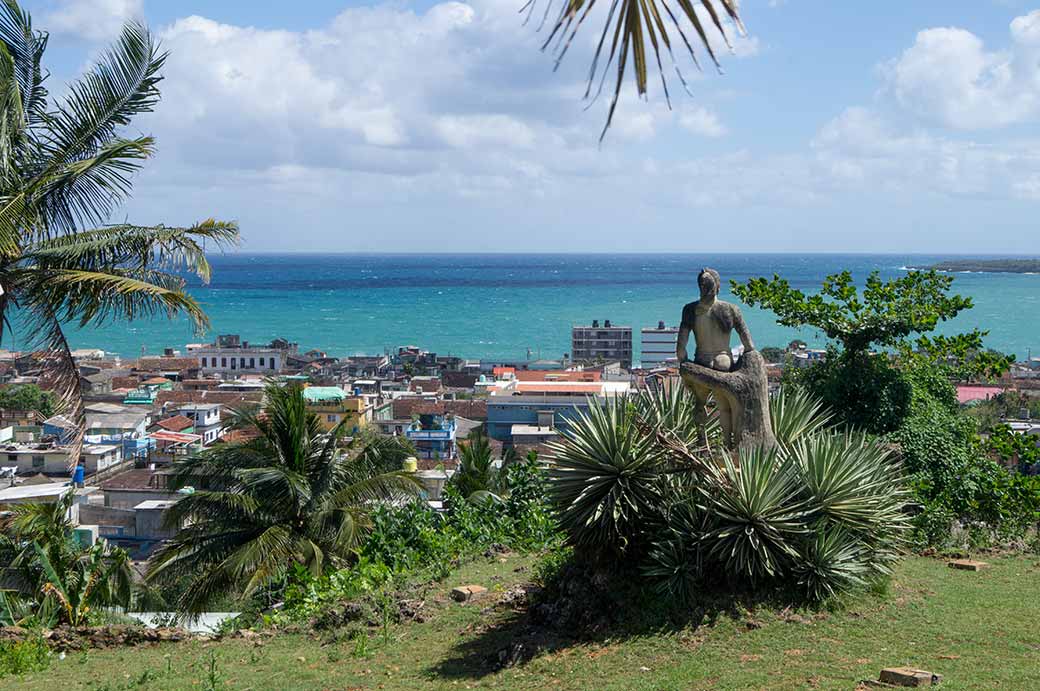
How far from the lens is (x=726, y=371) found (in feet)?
30.7

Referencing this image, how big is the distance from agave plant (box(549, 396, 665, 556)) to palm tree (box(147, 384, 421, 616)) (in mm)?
5697

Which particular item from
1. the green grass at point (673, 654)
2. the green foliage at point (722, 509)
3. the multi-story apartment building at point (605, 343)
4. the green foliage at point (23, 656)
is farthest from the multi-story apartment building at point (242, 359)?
the green foliage at point (722, 509)

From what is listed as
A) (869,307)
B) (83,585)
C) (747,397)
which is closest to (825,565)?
(747,397)

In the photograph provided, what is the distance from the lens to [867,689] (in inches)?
263

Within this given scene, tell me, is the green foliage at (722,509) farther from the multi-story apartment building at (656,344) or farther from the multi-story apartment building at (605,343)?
the multi-story apartment building at (656,344)

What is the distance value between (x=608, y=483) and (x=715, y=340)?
1.75 m

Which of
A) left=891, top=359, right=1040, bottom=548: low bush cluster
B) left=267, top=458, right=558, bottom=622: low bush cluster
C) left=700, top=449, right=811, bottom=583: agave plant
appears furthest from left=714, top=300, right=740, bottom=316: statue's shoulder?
left=891, top=359, right=1040, bottom=548: low bush cluster

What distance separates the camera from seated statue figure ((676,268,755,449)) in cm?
927

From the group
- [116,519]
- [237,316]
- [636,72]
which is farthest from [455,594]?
[237,316]

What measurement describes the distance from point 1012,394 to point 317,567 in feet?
150

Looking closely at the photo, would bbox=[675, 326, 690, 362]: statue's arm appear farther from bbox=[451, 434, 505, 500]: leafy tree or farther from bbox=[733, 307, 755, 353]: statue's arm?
bbox=[451, 434, 505, 500]: leafy tree

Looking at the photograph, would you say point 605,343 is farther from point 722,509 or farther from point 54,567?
point 722,509

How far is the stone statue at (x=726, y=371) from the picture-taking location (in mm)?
9227

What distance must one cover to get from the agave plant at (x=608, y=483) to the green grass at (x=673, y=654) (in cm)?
90
